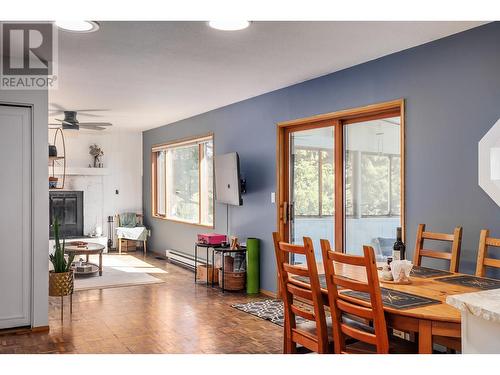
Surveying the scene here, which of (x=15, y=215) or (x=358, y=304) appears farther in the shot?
(x=15, y=215)

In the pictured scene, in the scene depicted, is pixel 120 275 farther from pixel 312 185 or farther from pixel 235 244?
pixel 312 185

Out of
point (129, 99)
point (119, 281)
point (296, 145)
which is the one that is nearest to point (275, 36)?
point (296, 145)

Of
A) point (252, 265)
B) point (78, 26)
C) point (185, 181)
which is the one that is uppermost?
point (78, 26)

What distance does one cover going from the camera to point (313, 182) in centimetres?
525

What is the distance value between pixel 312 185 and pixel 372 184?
0.89 metres

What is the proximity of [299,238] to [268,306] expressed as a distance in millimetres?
825

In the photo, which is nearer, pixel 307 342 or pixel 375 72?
pixel 307 342

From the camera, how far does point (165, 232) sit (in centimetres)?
887

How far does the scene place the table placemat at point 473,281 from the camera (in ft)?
8.87

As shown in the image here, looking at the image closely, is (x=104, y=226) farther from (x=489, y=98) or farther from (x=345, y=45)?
(x=489, y=98)

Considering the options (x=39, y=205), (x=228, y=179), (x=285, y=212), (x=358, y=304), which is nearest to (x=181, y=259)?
(x=228, y=179)

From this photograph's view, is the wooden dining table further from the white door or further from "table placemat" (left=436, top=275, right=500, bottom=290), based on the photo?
the white door

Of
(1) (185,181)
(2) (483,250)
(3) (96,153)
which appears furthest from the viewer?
(3) (96,153)
